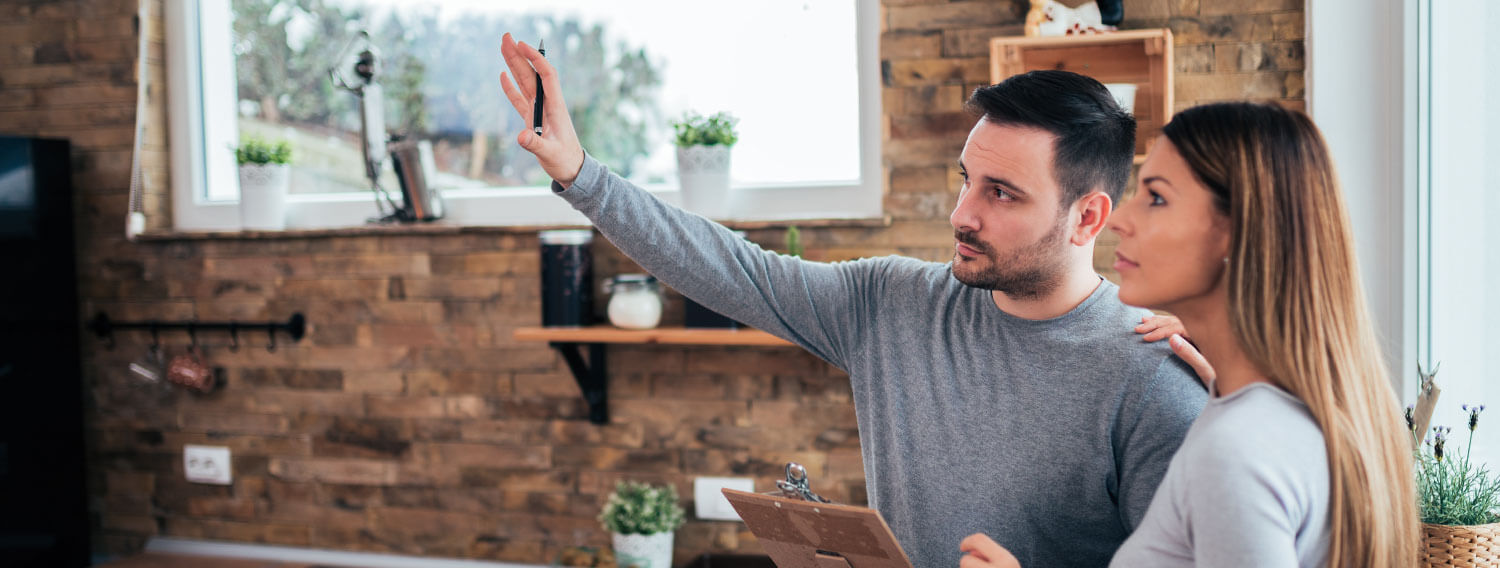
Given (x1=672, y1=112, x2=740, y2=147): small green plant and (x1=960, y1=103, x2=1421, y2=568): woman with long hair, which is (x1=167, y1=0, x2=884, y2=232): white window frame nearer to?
(x1=672, y1=112, x2=740, y2=147): small green plant

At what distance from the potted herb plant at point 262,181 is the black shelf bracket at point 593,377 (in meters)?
0.84

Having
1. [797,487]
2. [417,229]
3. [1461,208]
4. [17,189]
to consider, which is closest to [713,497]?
[417,229]

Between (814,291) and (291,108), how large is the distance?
1.85m

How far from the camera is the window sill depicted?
2.20 meters

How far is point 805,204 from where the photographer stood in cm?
232

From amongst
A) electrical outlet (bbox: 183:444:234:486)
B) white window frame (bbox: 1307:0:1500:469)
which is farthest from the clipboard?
electrical outlet (bbox: 183:444:234:486)

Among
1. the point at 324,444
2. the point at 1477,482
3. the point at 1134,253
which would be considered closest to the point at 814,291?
the point at 1134,253

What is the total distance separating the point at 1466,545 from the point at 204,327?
262 centimetres

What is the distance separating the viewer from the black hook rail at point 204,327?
2.59 m

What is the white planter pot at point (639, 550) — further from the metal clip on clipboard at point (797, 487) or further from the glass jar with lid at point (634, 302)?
the metal clip on clipboard at point (797, 487)

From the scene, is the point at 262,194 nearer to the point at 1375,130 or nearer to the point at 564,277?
the point at 564,277

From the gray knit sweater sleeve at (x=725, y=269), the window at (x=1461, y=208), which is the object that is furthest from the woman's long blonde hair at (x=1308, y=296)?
the window at (x=1461, y=208)

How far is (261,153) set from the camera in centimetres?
256

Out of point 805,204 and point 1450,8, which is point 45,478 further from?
point 1450,8
